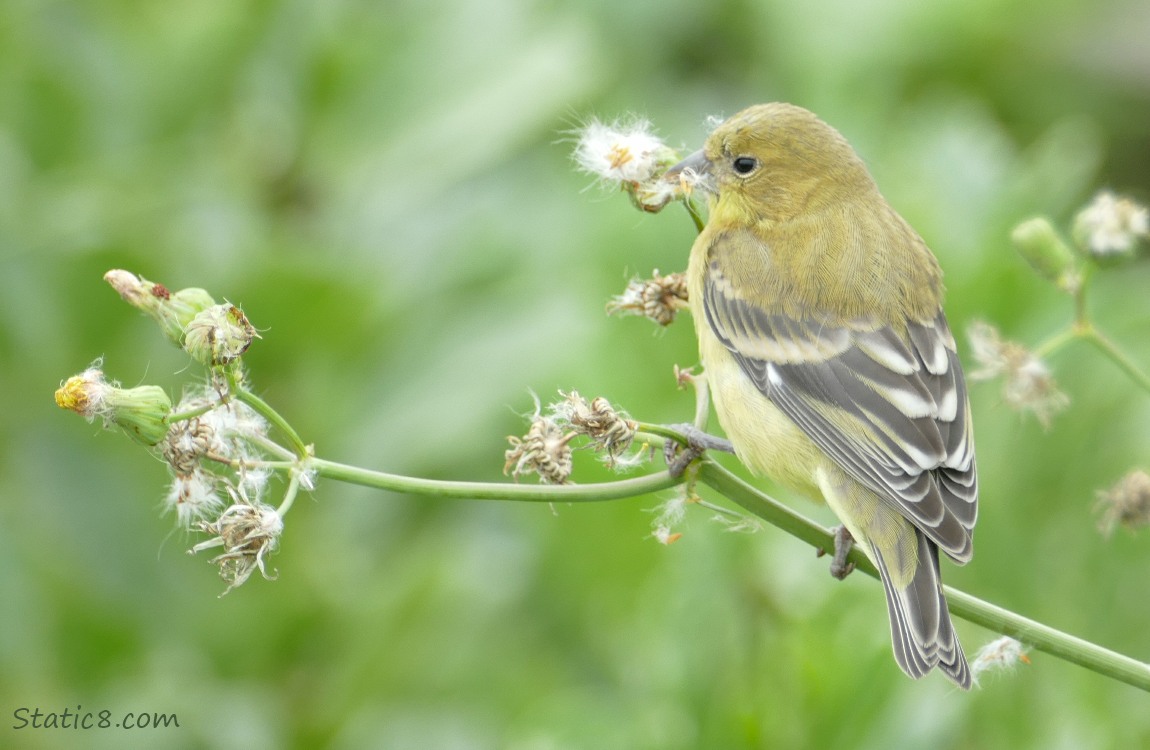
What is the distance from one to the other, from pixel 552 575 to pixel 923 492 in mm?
1599

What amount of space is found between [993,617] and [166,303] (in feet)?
4.30

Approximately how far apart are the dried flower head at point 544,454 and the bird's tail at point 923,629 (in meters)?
0.72

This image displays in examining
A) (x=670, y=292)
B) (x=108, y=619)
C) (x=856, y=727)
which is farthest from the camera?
(x=108, y=619)

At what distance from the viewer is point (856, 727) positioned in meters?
3.30

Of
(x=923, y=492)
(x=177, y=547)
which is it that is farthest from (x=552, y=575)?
(x=923, y=492)

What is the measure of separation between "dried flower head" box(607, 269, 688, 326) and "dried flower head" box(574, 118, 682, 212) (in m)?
0.14

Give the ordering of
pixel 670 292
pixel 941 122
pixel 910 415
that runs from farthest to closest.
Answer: pixel 941 122, pixel 910 415, pixel 670 292

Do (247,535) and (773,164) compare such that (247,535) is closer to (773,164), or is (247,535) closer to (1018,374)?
(1018,374)

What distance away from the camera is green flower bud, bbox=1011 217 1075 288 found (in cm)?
267

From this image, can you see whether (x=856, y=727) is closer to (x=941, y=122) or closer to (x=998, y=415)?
(x=998, y=415)

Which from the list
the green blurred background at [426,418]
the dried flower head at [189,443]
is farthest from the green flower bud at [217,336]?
the green blurred background at [426,418]

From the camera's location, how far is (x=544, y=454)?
2250mm

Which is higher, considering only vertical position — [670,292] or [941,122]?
[941,122]

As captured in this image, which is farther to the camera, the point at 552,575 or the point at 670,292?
the point at 552,575
